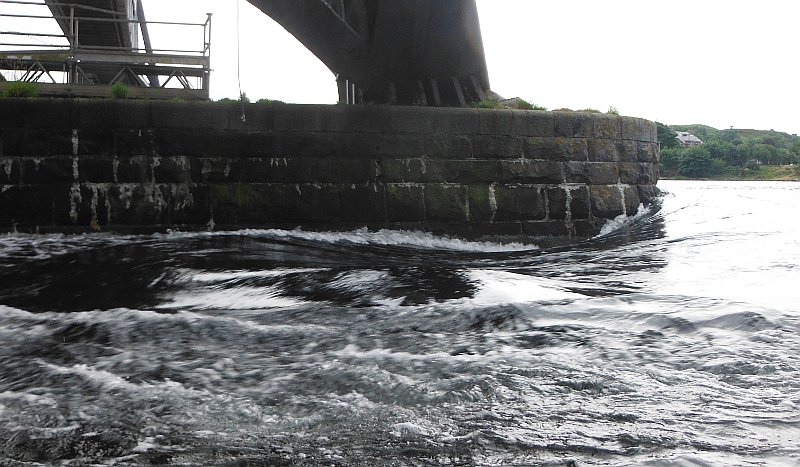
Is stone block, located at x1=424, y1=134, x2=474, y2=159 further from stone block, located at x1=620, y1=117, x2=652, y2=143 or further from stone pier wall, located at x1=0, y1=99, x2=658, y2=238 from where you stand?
stone block, located at x1=620, y1=117, x2=652, y2=143

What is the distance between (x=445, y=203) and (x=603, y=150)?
251cm

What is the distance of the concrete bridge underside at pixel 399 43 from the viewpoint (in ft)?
26.7

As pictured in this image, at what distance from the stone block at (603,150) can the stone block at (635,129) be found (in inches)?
10.2

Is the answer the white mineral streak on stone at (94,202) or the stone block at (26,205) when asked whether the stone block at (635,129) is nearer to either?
the white mineral streak on stone at (94,202)

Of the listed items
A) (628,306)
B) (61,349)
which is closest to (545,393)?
(628,306)

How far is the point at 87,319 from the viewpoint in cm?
425

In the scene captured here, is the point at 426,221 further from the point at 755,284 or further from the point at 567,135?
the point at 755,284

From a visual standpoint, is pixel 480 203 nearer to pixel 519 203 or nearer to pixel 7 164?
pixel 519 203

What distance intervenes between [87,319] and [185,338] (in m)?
0.89

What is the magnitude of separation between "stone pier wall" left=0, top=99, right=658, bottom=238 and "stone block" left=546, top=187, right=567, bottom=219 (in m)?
0.02

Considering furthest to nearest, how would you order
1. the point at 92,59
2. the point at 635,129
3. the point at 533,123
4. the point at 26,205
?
the point at 92,59, the point at 635,129, the point at 533,123, the point at 26,205

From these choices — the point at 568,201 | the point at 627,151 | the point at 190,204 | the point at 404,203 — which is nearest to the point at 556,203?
the point at 568,201

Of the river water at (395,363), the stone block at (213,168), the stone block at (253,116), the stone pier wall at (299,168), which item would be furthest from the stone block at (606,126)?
the stone block at (213,168)

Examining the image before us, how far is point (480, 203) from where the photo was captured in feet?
A: 28.2
